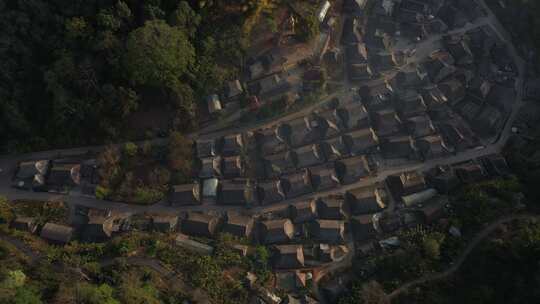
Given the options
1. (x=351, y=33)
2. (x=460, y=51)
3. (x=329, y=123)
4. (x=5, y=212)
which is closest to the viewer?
(x=5, y=212)

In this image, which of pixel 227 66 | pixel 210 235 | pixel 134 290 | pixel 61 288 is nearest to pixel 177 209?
pixel 210 235

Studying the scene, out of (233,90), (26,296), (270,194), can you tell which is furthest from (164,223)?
(233,90)

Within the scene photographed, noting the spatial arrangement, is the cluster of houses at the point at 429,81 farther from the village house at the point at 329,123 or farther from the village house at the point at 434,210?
the village house at the point at 434,210

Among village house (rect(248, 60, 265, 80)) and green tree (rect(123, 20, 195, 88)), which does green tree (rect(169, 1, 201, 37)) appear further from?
village house (rect(248, 60, 265, 80))

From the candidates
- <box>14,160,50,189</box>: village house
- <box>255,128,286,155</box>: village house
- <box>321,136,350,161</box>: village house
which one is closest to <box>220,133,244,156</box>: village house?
<box>255,128,286,155</box>: village house

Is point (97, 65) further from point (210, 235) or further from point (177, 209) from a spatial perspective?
point (210, 235)

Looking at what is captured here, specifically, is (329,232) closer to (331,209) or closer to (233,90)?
(331,209)
